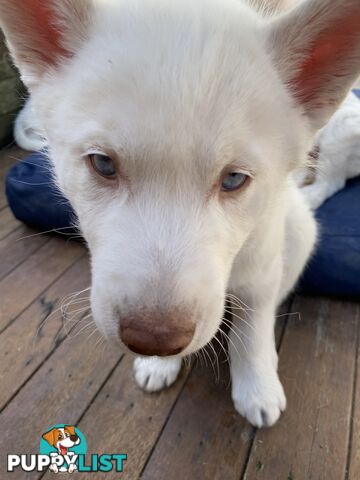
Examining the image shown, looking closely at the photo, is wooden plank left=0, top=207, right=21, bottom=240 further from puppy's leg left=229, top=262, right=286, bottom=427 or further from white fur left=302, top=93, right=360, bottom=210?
white fur left=302, top=93, right=360, bottom=210

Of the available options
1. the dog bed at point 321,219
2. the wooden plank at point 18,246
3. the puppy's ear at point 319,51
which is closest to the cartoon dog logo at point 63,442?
the dog bed at point 321,219

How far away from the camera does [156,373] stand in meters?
1.94

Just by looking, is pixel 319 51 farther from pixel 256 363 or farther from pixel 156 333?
pixel 256 363

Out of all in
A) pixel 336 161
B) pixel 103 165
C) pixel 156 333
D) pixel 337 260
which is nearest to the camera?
pixel 156 333

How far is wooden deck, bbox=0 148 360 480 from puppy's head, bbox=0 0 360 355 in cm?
78

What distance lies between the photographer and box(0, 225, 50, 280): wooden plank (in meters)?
2.70

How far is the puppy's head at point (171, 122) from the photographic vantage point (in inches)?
40.8

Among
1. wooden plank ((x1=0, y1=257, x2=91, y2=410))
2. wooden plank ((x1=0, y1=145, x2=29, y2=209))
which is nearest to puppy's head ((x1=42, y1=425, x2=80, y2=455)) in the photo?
wooden plank ((x1=0, y1=257, x2=91, y2=410))

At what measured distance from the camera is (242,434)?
1777 millimetres

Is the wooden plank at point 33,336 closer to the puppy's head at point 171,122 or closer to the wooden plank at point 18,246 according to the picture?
the wooden plank at point 18,246

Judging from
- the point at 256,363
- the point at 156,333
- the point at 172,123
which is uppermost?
the point at 172,123

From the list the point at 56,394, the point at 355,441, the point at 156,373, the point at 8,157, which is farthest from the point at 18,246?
the point at 355,441

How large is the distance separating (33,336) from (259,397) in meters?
1.12

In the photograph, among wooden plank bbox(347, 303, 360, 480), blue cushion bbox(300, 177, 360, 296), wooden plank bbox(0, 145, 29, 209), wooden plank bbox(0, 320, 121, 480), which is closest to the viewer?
wooden plank bbox(347, 303, 360, 480)
